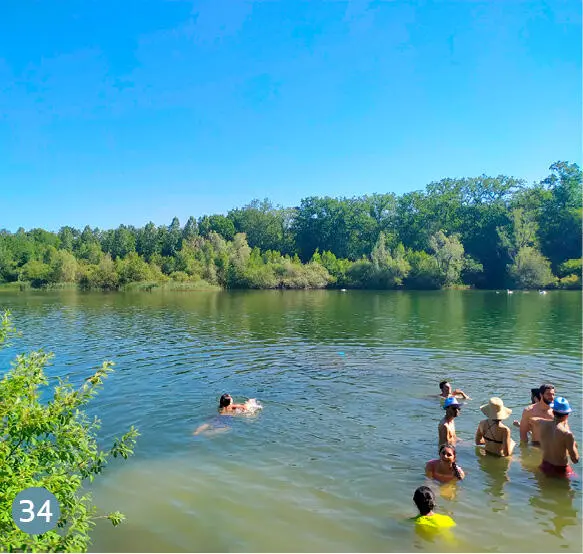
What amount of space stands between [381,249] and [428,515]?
9852cm

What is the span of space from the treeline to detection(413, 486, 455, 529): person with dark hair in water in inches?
3724

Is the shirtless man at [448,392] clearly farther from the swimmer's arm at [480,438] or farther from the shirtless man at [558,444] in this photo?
the shirtless man at [558,444]

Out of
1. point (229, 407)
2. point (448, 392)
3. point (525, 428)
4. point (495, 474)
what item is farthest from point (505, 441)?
point (229, 407)

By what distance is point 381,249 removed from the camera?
346ft

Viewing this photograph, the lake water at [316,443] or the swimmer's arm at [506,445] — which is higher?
the swimmer's arm at [506,445]

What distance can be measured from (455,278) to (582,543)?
9728cm

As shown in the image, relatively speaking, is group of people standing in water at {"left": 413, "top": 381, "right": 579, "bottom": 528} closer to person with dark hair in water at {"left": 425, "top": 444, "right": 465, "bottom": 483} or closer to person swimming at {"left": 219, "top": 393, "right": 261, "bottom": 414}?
person with dark hair in water at {"left": 425, "top": 444, "right": 465, "bottom": 483}

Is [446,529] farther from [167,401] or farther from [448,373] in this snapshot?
[448,373]

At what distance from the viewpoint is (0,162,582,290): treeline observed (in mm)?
102625

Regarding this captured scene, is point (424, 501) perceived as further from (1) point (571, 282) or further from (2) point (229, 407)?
(1) point (571, 282)

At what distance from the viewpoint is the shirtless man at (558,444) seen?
407 inches

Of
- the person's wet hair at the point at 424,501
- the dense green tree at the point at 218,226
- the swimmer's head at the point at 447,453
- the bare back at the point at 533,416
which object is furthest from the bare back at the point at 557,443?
the dense green tree at the point at 218,226

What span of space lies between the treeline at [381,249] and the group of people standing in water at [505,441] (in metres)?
90.4

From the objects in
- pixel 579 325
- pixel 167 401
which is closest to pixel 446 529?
pixel 167 401
